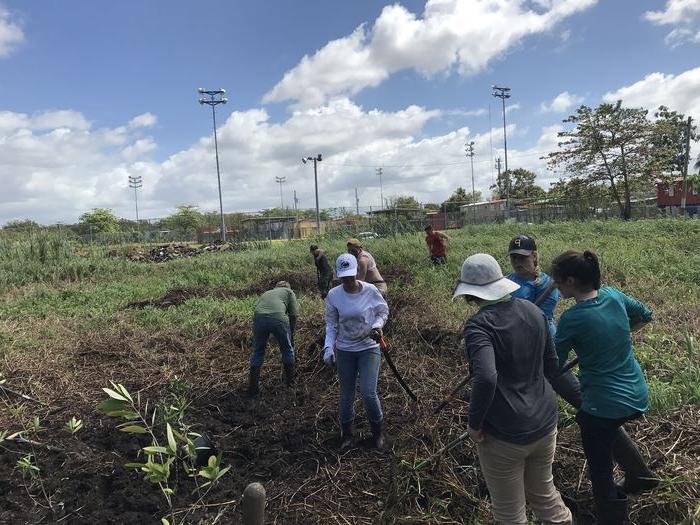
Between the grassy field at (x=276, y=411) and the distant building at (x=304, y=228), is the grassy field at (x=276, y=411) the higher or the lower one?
the lower one

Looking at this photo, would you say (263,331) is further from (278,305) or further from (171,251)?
(171,251)

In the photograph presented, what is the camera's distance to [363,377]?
3.54 metres

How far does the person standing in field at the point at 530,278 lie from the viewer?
3086 mm

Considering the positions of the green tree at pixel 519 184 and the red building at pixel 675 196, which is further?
the green tree at pixel 519 184

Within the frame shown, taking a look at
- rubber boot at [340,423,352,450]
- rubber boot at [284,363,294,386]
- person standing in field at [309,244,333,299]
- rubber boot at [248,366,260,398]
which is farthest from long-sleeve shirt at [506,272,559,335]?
person standing in field at [309,244,333,299]

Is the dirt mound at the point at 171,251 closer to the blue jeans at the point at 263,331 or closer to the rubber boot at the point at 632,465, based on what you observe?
the blue jeans at the point at 263,331

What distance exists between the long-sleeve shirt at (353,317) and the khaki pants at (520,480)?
144 cm

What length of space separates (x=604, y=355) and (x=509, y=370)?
1.88 ft

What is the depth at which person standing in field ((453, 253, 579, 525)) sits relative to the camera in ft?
6.61

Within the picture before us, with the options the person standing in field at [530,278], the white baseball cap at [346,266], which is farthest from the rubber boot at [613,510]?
the white baseball cap at [346,266]

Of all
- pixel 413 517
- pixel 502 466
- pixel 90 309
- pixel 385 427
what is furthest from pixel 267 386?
pixel 90 309

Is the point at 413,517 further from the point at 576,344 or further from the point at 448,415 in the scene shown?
the point at 576,344

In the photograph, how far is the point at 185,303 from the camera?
29.9 feet

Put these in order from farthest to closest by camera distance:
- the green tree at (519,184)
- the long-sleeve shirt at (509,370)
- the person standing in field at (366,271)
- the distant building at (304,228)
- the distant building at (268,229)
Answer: the green tree at (519,184)
the distant building at (304,228)
the distant building at (268,229)
the person standing in field at (366,271)
the long-sleeve shirt at (509,370)
